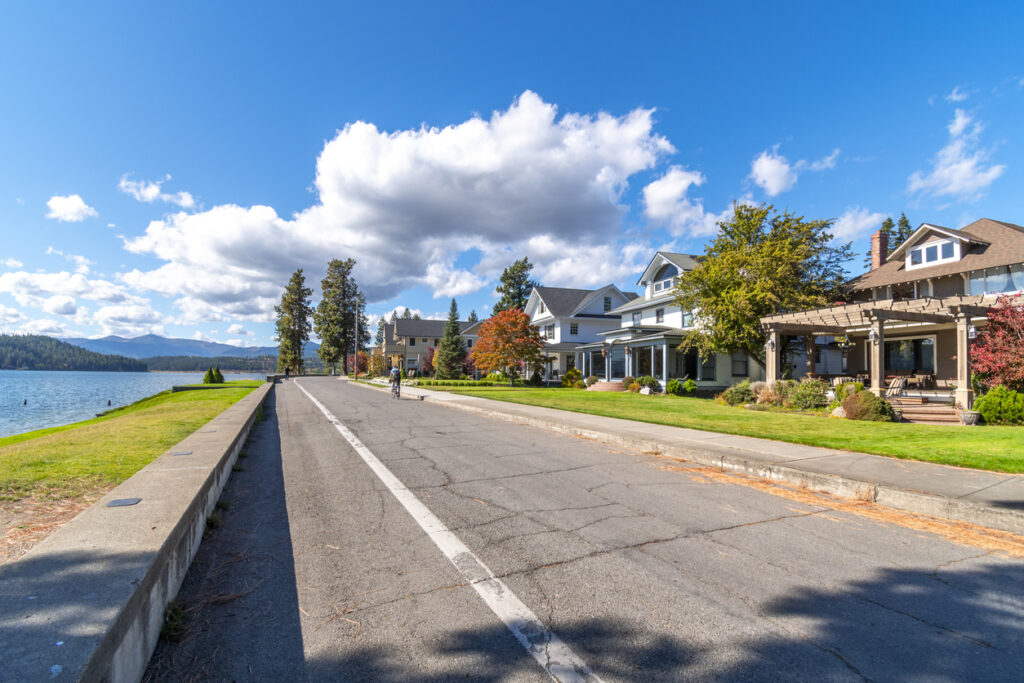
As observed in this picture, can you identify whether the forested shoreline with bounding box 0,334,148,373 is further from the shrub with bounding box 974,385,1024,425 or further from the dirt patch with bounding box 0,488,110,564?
the shrub with bounding box 974,385,1024,425

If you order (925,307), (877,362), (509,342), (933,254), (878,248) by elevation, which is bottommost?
(877,362)

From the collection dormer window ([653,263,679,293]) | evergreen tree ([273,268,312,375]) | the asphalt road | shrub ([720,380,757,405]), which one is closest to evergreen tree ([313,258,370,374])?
evergreen tree ([273,268,312,375])

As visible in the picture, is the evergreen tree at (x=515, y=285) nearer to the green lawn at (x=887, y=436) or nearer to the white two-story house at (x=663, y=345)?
the white two-story house at (x=663, y=345)

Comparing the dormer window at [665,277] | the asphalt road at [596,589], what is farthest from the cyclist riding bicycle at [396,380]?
the asphalt road at [596,589]

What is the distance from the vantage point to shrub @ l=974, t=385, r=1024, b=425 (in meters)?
12.8

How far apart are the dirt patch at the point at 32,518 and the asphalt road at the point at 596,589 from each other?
46.3 inches

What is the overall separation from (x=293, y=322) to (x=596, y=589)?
81.4 m

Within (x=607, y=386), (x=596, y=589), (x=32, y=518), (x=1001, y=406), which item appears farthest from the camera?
(x=607, y=386)

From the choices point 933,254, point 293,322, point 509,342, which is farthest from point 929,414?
point 293,322

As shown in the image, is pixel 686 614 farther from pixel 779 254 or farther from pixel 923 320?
pixel 779 254

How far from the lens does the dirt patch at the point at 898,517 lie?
471cm

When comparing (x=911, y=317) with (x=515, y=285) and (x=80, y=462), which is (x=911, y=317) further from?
(x=515, y=285)

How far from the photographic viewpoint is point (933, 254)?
23.4m

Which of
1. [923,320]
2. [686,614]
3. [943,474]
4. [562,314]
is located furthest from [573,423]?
[562,314]
